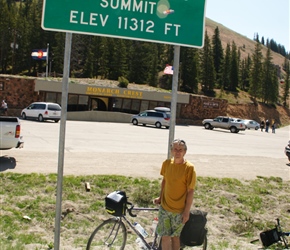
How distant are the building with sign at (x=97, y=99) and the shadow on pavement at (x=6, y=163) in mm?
27178

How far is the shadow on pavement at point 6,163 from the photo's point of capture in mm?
9297

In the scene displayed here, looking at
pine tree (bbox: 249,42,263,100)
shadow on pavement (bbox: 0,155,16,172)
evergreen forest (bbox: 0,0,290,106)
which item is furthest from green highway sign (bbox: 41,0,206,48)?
pine tree (bbox: 249,42,263,100)

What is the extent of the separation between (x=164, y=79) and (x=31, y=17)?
39124 mm

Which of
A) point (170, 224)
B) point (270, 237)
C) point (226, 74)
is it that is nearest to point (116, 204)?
point (170, 224)

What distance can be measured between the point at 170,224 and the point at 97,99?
40732 mm

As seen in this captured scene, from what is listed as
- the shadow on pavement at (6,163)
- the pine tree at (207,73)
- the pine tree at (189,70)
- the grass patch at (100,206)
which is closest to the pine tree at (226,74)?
the pine tree at (207,73)

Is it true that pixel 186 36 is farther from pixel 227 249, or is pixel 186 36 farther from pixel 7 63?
pixel 7 63

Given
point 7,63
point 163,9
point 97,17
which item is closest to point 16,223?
point 97,17

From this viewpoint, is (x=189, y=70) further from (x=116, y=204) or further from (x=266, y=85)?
(x=116, y=204)

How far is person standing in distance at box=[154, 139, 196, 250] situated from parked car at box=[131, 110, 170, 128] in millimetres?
29561

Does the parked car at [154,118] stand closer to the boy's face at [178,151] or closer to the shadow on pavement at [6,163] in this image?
the shadow on pavement at [6,163]

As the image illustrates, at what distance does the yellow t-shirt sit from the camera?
3.61m

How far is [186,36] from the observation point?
12.0 ft

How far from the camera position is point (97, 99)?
1720 inches
